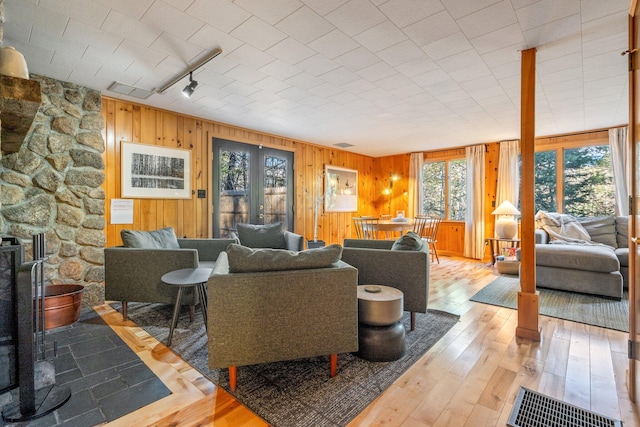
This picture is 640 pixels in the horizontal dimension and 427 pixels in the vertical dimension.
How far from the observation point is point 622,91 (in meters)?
3.34

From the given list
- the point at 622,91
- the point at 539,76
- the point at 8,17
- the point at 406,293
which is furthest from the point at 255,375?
the point at 622,91

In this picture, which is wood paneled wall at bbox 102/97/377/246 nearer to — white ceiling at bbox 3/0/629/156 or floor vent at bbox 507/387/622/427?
white ceiling at bbox 3/0/629/156

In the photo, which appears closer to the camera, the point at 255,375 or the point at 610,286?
the point at 255,375

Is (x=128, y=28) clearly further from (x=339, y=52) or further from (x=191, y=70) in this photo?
(x=339, y=52)

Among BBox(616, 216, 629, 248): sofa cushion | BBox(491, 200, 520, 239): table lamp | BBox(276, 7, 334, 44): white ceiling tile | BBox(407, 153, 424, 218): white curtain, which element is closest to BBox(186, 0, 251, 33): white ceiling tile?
BBox(276, 7, 334, 44): white ceiling tile

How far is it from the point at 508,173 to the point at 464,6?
4616mm

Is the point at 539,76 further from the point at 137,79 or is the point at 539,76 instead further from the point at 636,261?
the point at 137,79

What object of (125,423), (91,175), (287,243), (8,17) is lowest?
(125,423)

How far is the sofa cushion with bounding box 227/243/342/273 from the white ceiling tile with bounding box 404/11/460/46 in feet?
5.43

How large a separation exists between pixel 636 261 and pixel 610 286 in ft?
8.34

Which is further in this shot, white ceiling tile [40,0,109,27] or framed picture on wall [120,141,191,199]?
framed picture on wall [120,141,191,199]

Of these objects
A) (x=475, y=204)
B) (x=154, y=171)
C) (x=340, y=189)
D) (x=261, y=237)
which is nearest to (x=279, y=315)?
(x=261, y=237)

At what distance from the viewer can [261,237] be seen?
13.5 ft

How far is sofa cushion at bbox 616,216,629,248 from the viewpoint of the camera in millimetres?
4180
